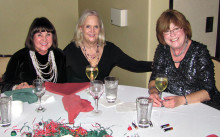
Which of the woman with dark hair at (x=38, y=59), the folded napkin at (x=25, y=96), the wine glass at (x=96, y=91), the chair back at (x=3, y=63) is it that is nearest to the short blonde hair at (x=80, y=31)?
the woman with dark hair at (x=38, y=59)

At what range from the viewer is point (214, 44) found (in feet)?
10.3

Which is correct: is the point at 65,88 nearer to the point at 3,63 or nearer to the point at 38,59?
the point at 38,59

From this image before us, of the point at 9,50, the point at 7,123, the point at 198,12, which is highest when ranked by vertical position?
the point at 198,12

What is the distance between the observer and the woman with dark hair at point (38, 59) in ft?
7.92

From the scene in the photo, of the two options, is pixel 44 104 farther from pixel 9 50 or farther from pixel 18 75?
pixel 9 50

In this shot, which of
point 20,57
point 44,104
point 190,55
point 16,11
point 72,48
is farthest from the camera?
point 16,11

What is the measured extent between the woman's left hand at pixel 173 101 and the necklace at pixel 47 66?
45.9 inches

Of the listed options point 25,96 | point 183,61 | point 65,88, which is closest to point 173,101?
point 183,61

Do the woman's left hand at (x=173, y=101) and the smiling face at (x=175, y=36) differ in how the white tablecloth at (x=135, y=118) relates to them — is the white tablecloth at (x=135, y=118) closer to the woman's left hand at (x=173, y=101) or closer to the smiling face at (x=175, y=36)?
the woman's left hand at (x=173, y=101)

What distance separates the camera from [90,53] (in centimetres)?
273

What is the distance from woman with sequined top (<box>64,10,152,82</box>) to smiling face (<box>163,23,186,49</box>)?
0.55 meters

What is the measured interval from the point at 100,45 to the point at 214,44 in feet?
4.32

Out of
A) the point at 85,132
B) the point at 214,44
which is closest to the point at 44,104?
the point at 85,132

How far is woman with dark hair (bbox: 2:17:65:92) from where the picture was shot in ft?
7.92
